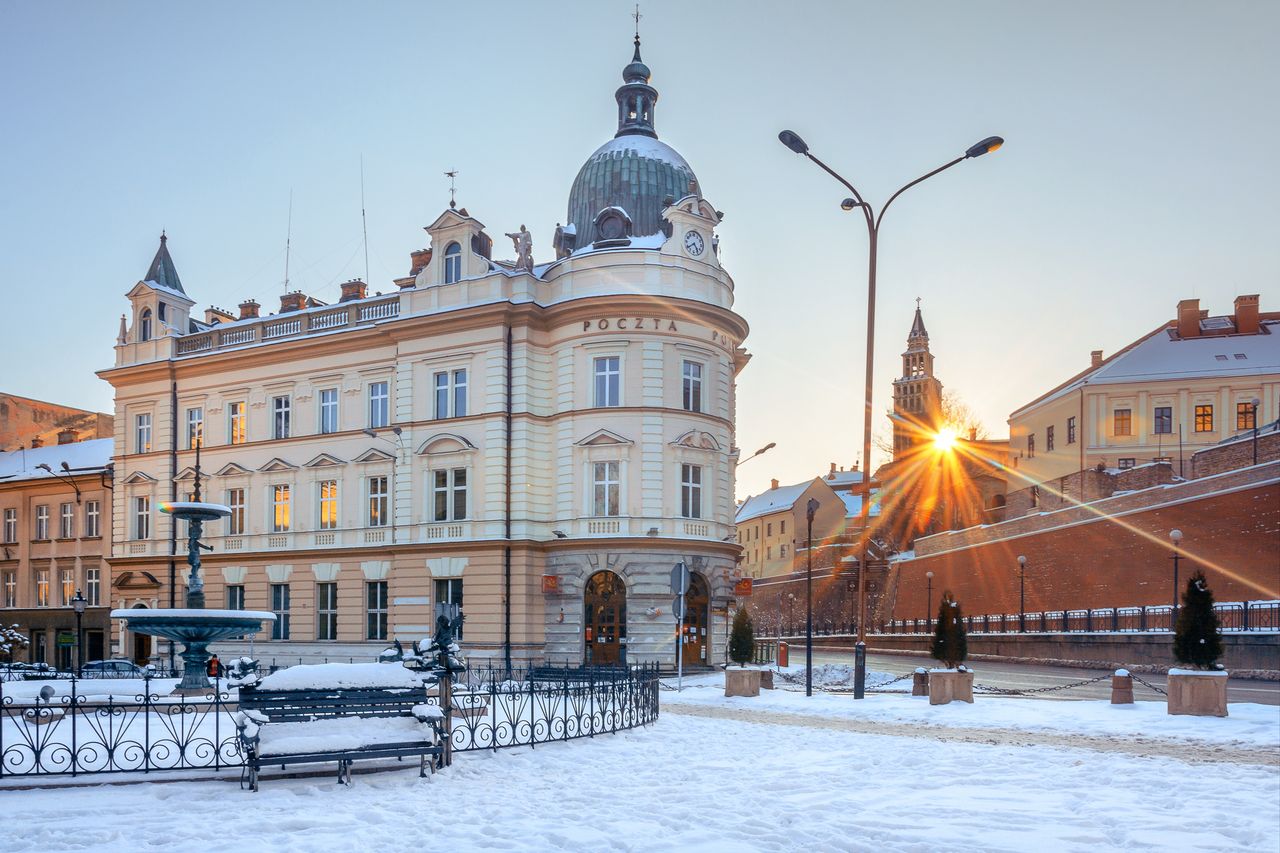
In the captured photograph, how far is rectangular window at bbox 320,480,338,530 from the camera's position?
1608 inches

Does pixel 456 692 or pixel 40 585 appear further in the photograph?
pixel 40 585

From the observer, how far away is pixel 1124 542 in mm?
43625

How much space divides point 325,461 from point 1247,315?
52.4 m

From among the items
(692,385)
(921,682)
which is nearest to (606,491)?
(692,385)

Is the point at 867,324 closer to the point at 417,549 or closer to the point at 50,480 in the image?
the point at 417,549

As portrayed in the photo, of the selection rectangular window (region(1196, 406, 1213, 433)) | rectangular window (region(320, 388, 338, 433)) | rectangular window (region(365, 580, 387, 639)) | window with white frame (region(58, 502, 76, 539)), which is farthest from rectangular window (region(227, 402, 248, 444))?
rectangular window (region(1196, 406, 1213, 433))

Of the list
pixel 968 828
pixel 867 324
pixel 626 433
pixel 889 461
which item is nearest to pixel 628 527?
pixel 626 433

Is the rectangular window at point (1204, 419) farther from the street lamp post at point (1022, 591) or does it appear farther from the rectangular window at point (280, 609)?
the rectangular window at point (280, 609)

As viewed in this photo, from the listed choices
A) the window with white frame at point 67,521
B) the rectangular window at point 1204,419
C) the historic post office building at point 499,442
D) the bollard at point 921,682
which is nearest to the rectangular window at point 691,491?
the historic post office building at point 499,442

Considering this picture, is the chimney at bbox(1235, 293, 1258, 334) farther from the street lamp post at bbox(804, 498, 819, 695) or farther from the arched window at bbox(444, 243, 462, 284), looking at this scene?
the arched window at bbox(444, 243, 462, 284)

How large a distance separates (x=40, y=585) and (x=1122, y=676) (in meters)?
49.1

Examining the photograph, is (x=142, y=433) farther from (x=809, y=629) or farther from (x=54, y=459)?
(x=809, y=629)

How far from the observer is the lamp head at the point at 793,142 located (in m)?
21.0

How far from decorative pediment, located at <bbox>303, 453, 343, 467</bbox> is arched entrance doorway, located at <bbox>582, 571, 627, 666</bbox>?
10.8 metres
